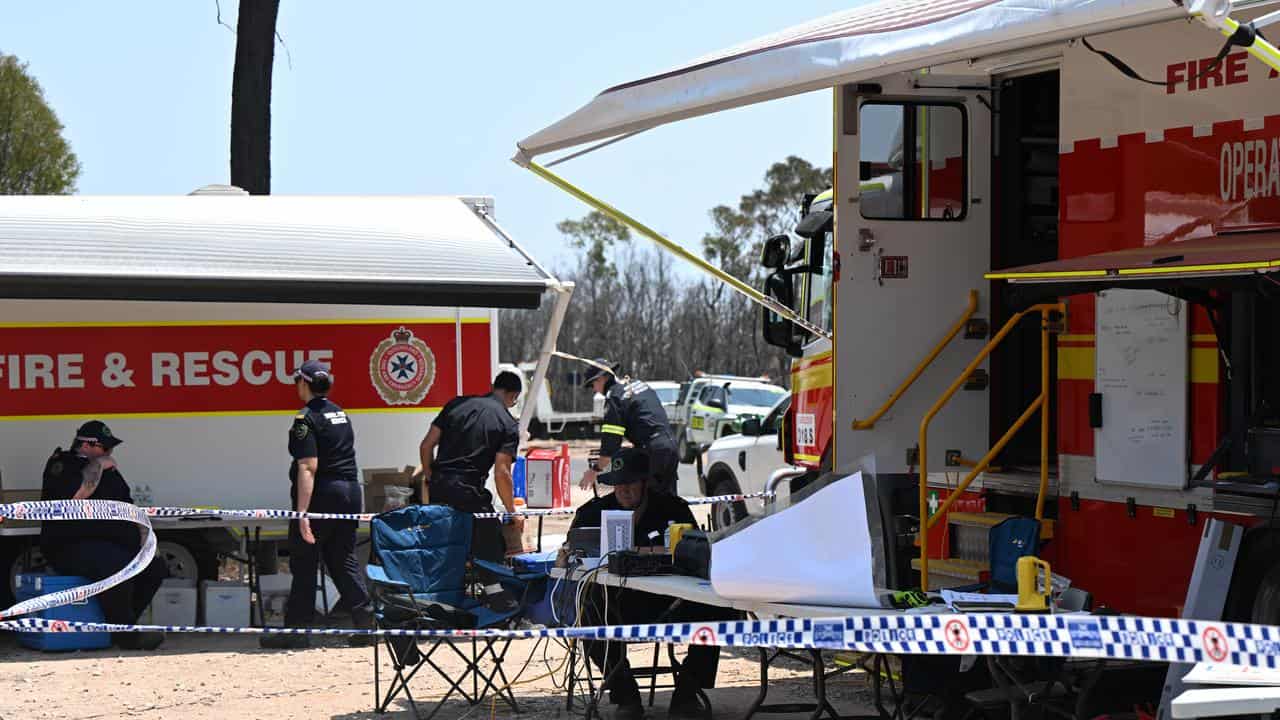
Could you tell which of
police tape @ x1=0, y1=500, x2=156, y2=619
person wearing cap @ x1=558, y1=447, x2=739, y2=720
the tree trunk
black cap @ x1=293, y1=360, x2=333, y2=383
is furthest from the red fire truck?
the tree trunk

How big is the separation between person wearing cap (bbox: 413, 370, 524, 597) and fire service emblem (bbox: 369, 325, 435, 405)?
1.25m

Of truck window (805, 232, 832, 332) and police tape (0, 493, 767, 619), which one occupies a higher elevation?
truck window (805, 232, 832, 332)

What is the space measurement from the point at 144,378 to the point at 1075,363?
6.51 meters

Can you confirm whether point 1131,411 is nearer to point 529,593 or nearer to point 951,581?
point 951,581

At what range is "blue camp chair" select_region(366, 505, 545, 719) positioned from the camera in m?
7.57

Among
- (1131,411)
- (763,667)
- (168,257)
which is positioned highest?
(168,257)

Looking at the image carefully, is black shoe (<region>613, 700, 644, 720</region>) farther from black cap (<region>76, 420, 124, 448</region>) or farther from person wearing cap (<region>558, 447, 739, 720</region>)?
black cap (<region>76, 420, 124, 448</region>)

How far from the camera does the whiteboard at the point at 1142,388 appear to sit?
6.39 metres

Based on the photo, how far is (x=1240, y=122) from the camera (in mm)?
6199

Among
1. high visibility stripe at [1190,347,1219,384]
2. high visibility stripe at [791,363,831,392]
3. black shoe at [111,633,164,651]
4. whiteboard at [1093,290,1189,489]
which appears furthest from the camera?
black shoe at [111,633,164,651]

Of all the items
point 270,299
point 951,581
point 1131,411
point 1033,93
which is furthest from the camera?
point 270,299

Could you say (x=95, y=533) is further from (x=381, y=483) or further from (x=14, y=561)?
(x=381, y=483)

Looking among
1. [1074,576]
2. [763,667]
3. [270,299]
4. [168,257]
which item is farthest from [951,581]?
[168,257]

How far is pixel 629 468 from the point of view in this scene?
776 centimetres
